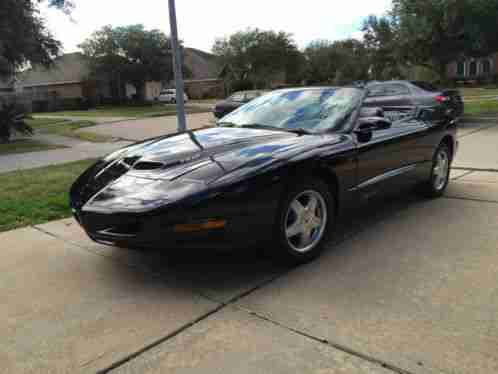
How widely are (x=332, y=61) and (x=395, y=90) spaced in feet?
177

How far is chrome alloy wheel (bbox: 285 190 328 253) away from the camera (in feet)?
12.0

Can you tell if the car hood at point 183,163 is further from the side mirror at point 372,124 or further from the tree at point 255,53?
the tree at point 255,53

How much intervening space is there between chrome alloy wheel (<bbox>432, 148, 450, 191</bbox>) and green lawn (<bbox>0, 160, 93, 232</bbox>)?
14.1 ft

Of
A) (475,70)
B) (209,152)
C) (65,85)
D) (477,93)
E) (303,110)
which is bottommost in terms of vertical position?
(209,152)

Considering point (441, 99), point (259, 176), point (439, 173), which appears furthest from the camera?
point (441, 99)

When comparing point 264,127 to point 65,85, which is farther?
point 65,85

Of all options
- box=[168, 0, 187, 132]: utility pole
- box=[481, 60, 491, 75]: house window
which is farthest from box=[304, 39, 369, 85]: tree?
box=[168, 0, 187, 132]: utility pole

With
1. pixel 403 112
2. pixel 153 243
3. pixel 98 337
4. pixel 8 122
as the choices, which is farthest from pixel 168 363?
pixel 8 122

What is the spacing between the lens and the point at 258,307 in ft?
10.1

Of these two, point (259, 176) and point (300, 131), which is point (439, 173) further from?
point (259, 176)

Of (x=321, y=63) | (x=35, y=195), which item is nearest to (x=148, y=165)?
(x=35, y=195)

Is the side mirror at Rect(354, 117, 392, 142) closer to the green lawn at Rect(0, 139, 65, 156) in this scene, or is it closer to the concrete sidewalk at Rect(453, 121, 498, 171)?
the concrete sidewalk at Rect(453, 121, 498, 171)

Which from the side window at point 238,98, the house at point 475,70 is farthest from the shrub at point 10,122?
the house at point 475,70

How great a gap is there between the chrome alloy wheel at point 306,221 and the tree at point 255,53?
48155 millimetres
